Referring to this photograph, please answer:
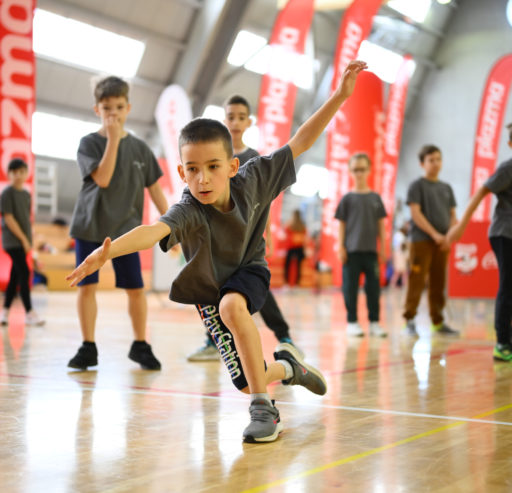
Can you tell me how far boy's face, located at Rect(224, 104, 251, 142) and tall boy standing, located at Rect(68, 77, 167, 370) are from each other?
0.56m

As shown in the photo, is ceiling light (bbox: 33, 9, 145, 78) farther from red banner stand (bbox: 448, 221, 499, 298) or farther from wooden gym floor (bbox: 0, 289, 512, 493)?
wooden gym floor (bbox: 0, 289, 512, 493)

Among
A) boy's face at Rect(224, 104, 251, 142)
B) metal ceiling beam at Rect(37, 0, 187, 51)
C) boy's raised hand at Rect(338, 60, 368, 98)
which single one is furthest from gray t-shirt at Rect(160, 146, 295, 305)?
metal ceiling beam at Rect(37, 0, 187, 51)

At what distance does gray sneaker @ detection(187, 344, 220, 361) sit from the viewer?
3772mm

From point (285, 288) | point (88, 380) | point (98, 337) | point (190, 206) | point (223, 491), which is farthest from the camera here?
point (285, 288)

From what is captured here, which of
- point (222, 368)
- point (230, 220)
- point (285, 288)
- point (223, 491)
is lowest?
point (285, 288)

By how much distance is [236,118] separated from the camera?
12.3ft

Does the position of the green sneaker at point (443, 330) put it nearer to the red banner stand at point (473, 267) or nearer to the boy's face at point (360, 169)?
the boy's face at point (360, 169)

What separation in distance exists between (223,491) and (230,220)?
2.79ft

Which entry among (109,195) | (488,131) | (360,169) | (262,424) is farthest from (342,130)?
(262,424)

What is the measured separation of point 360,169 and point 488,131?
1107cm

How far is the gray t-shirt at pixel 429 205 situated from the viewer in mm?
5426

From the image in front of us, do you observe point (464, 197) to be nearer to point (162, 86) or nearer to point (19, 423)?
point (162, 86)

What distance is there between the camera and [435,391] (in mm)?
2826

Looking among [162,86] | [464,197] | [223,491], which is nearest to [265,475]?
[223,491]
